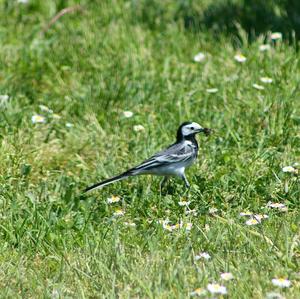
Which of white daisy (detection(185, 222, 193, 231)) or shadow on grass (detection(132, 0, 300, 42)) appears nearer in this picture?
white daisy (detection(185, 222, 193, 231))

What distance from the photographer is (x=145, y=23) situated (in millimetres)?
9172

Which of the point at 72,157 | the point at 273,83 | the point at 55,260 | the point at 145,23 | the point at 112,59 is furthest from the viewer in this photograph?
the point at 145,23

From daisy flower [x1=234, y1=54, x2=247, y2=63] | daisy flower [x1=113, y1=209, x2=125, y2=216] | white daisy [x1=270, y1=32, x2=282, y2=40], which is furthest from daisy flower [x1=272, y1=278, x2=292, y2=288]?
white daisy [x1=270, y1=32, x2=282, y2=40]

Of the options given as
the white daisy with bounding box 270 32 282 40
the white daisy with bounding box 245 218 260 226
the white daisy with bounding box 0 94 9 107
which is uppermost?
the white daisy with bounding box 0 94 9 107

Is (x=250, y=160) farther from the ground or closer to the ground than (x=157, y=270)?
closer to the ground

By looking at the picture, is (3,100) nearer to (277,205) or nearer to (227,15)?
(277,205)

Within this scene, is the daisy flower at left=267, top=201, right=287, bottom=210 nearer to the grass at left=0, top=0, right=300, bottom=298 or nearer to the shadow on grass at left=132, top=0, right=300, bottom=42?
the grass at left=0, top=0, right=300, bottom=298

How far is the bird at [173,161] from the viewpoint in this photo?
596 centimetres

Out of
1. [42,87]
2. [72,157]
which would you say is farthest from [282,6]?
[72,157]

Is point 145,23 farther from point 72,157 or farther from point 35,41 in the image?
point 72,157

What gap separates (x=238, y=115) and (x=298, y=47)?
154cm

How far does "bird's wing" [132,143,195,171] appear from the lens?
6.02 m

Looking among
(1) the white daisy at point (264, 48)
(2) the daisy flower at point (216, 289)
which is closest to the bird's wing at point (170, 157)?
(2) the daisy flower at point (216, 289)

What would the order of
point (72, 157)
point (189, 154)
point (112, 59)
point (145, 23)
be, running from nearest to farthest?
point (189, 154) → point (72, 157) → point (112, 59) → point (145, 23)
